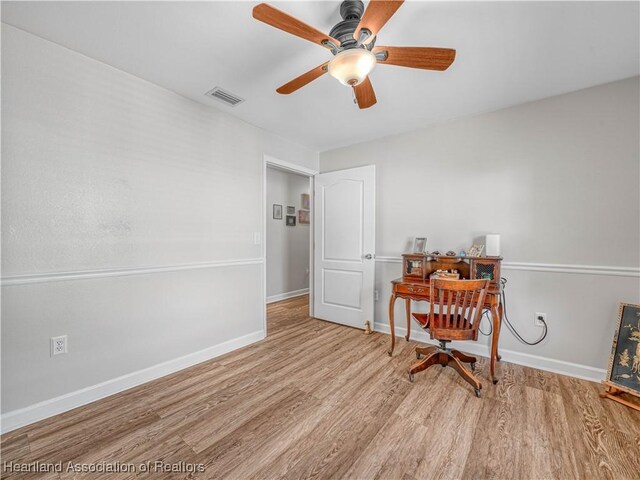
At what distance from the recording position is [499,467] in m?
1.41

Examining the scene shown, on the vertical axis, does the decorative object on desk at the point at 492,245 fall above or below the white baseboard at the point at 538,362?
above

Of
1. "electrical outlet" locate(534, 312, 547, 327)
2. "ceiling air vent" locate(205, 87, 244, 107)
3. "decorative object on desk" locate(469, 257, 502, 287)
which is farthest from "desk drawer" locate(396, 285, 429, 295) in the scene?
"ceiling air vent" locate(205, 87, 244, 107)

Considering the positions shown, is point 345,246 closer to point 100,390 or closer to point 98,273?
point 98,273

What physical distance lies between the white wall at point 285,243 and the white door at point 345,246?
1.30 m

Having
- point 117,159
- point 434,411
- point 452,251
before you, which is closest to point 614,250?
point 452,251

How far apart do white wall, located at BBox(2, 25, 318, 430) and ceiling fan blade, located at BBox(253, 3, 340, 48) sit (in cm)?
155

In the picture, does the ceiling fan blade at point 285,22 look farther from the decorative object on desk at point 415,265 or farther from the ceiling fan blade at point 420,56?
the decorative object on desk at point 415,265

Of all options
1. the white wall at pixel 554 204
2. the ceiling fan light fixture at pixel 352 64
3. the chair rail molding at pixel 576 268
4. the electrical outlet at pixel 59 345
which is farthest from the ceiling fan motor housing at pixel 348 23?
the electrical outlet at pixel 59 345

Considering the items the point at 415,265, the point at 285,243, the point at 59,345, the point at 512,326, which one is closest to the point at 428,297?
the point at 415,265

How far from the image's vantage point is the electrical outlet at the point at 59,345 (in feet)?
5.94

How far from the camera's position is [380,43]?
1769mm

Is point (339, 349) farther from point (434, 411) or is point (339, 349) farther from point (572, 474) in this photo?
point (572, 474)

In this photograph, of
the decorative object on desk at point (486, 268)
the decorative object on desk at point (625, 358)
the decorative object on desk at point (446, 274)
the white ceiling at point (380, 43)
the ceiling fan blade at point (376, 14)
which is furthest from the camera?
the decorative object on desk at point (446, 274)

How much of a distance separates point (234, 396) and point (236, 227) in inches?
63.1
